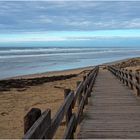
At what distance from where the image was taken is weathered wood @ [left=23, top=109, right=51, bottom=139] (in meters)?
3.23

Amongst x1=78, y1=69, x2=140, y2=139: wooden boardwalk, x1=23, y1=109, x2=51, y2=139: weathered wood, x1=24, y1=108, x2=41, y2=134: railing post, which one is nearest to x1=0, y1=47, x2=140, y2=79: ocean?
x1=78, y1=69, x2=140, y2=139: wooden boardwalk

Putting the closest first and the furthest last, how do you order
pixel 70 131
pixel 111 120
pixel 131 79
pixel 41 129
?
1. pixel 41 129
2. pixel 70 131
3. pixel 111 120
4. pixel 131 79

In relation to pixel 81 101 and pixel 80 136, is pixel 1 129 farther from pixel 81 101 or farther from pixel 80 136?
pixel 80 136

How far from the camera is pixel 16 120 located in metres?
11.4

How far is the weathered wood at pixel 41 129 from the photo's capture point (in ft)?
10.6

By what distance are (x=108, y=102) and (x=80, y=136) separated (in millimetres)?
5051

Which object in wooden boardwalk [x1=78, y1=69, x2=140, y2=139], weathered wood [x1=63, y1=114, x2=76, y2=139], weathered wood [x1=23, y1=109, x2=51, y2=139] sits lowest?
wooden boardwalk [x1=78, y1=69, x2=140, y2=139]

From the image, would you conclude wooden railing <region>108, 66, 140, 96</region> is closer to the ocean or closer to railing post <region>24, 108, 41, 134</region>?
railing post <region>24, 108, 41, 134</region>

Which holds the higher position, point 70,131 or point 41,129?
point 41,129

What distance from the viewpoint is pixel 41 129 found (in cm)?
358

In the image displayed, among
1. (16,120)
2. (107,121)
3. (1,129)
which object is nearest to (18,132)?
(1,129)

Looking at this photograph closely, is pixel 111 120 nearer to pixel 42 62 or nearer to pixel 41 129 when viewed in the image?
pixel 41 129

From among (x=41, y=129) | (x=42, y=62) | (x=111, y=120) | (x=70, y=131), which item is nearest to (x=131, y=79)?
(x=111, y=120)

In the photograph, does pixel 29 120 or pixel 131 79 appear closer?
pixel 29 120
